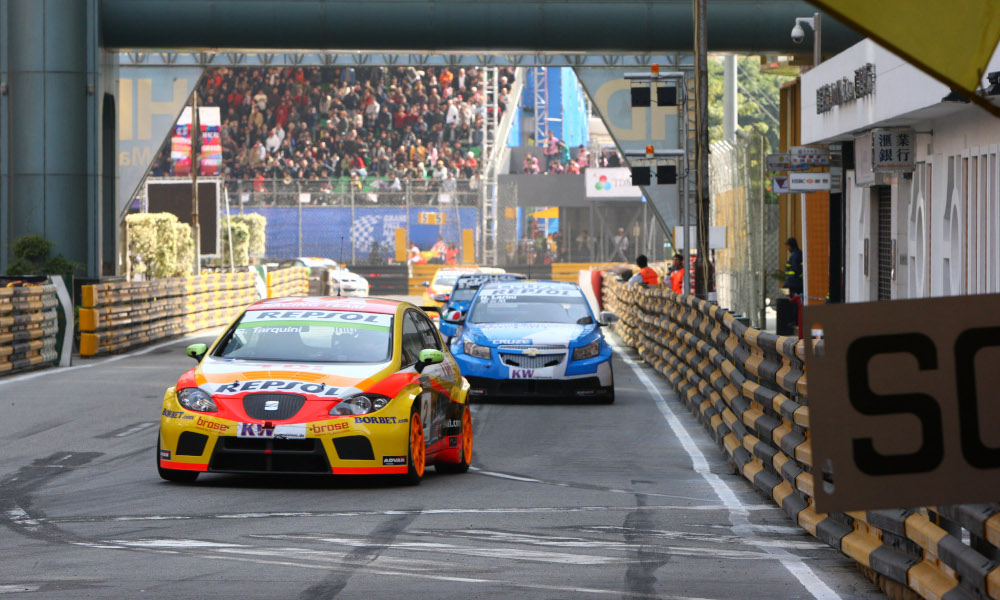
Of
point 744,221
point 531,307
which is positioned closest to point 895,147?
point 744,221

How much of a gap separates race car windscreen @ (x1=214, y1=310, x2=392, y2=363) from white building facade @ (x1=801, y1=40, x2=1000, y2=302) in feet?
28.2

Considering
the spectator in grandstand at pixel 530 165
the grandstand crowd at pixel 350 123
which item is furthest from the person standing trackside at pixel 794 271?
the spectator in grandstand at pixel 530 165

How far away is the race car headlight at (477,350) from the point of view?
18312 millimetres

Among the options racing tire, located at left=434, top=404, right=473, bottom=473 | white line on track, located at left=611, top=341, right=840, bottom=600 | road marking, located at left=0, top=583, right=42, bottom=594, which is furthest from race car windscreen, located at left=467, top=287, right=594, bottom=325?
road marking, located at left=0, top=583, right=42, bottom=594

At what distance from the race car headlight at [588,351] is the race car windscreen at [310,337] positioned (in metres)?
6.68

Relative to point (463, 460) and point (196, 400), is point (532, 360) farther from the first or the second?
point (196, 400)

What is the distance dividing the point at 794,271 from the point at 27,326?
16.4 meters

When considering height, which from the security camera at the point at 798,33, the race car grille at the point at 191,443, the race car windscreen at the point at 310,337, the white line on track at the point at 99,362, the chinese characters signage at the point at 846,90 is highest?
the security camera at the point at 798,33

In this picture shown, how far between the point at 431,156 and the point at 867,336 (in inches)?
2307

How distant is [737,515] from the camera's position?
379 inches

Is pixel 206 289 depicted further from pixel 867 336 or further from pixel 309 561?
pixel 867 336

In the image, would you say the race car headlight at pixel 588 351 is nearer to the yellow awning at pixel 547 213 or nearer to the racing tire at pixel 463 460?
the racing tire at pixel 463 460

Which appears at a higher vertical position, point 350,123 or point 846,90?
point 350,123

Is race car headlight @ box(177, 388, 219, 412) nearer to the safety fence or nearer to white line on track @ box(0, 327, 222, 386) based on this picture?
white line on track @ box(0, 327, 222, 386)
